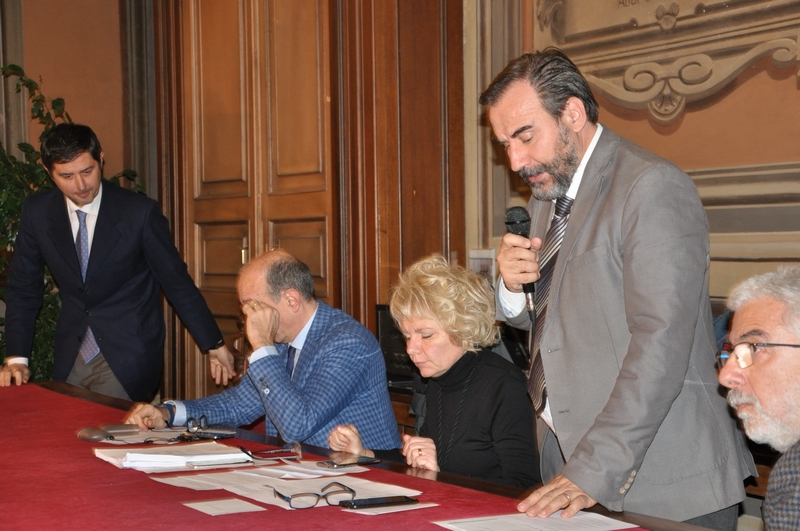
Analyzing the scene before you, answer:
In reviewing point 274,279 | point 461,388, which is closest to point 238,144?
point 274,279

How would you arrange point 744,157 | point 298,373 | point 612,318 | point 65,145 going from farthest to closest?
point 65,145, point 744,157, point 298,373, point 612,318

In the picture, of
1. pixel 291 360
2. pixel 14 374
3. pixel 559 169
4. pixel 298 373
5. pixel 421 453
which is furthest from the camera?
pixel 14 374

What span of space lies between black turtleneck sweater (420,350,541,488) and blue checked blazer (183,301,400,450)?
0.26 metres

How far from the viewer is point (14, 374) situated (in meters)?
3.61

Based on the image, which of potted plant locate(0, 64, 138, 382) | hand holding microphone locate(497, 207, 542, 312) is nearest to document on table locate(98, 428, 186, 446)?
hand holding microphone locate(497, 207, 542, 312)

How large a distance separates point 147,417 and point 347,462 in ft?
2.98

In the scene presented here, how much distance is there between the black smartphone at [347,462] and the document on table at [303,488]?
140 mm

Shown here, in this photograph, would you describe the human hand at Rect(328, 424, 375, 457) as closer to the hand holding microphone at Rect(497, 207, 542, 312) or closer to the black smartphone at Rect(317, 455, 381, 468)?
the black smartphone at Rect(317, 455, 381, 468)

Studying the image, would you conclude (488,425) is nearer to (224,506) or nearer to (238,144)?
(224,506)

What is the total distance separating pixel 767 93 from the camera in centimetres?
317

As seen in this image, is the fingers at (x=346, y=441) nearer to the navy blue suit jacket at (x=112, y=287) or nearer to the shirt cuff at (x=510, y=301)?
the shirt cuff at (x=510, y=301)

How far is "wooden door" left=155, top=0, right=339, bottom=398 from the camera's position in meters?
4.43

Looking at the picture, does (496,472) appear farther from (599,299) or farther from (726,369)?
(726,369)

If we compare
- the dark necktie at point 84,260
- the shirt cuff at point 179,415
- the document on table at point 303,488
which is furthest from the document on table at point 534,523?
the dark necktie at point 84,260
